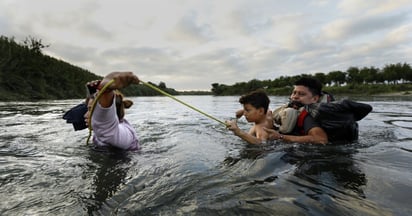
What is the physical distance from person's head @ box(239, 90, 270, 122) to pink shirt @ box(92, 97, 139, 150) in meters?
2.10

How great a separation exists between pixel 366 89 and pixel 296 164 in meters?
60.7

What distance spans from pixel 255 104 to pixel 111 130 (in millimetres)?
2738

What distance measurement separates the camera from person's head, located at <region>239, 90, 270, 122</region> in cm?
516

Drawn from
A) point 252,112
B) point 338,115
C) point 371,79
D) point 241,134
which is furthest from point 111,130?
point 371,79

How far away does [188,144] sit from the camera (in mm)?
5309

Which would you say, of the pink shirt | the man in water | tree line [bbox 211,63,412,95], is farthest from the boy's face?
tree line [bbox 211,63,412,95]

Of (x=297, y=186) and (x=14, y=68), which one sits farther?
(x=14, y=68)

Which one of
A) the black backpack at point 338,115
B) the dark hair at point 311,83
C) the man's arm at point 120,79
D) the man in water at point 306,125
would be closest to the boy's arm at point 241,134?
the man in water at point 306,125

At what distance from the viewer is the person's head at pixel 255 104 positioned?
5.16 m

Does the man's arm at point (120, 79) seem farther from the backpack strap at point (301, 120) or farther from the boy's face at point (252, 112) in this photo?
the backpack strap at point (301, 120)

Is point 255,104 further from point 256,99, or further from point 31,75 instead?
point 31,75

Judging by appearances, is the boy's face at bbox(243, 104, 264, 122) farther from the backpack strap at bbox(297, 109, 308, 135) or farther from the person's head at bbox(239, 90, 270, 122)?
the backpack strap at bbox(297, 109, 308, 135)

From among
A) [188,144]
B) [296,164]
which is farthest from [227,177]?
[188,144]

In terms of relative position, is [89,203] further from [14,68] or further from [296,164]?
[14,68]
